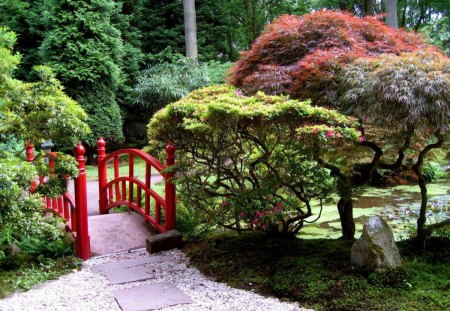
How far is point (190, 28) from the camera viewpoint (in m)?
13.7

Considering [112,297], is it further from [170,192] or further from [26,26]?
[26,26]

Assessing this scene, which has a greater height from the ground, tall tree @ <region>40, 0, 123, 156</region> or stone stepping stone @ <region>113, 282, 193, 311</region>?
tall tree @ <region>40, 0, 123, 156</region>

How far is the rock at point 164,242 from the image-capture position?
4777 millimetres

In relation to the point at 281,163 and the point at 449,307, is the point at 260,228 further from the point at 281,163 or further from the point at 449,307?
the point at 449,307

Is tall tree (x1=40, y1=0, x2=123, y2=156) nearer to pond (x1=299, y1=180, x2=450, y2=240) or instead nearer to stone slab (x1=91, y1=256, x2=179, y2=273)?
pond (x1=299, y1=180, x2=450, y2=240)

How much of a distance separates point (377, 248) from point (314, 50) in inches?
72.3

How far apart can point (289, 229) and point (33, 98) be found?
288cm

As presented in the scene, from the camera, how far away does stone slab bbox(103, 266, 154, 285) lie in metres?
3.95

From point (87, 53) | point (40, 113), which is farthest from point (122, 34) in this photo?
point (40, 113)

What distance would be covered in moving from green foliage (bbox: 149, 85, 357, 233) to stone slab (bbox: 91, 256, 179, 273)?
2.01 feet

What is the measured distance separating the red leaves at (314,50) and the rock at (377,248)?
1.11 metres

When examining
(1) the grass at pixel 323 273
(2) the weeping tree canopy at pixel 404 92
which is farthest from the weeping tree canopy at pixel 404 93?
(1) the grass at pixel 323 273

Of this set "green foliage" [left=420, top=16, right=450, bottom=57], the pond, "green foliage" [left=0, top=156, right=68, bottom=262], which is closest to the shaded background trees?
"green foliage" [left=420, top=16, right=450, bottom=57]

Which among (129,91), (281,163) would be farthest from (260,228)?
(129,91)
